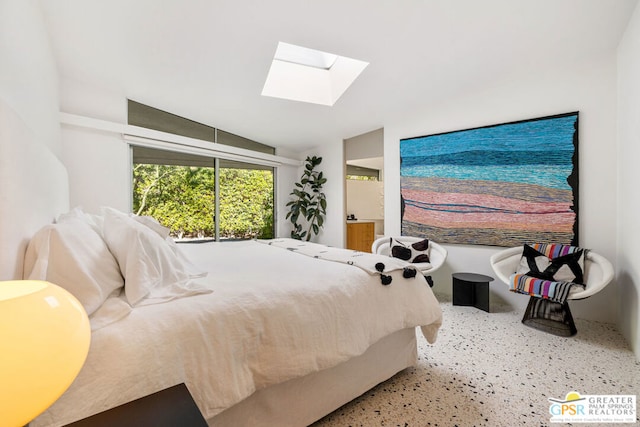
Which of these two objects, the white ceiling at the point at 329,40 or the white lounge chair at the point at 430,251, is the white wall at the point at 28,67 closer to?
the white ceiling at the point at 329,40

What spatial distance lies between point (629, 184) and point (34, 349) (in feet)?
11.2

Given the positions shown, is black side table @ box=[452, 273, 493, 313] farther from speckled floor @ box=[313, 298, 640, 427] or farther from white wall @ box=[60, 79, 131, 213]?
white wall @ box=[60, 79, 131, 213]

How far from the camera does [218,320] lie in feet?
3.49

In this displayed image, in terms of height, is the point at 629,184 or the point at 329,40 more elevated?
the point at 329,40

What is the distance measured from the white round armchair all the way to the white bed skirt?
1.49 m

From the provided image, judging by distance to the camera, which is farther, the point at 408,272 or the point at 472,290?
the point at 472,290

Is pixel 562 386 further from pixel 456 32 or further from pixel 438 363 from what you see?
pixel 456 32

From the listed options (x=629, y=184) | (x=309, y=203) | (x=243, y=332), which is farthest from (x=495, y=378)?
(x=309, y=203)

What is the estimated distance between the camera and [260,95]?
354 cm

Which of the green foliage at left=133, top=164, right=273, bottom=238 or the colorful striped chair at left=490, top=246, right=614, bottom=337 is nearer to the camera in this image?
the colorful striped chair at left=490, top=246, right=614, bottom=337

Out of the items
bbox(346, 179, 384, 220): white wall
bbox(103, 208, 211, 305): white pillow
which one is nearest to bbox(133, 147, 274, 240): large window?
bbox(346, 179, 384, 220): white wall

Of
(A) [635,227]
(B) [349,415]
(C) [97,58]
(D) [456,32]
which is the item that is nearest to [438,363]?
(B) [349,415]

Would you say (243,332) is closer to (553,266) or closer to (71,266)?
(71,266)

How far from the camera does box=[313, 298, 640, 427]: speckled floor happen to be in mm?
1479
